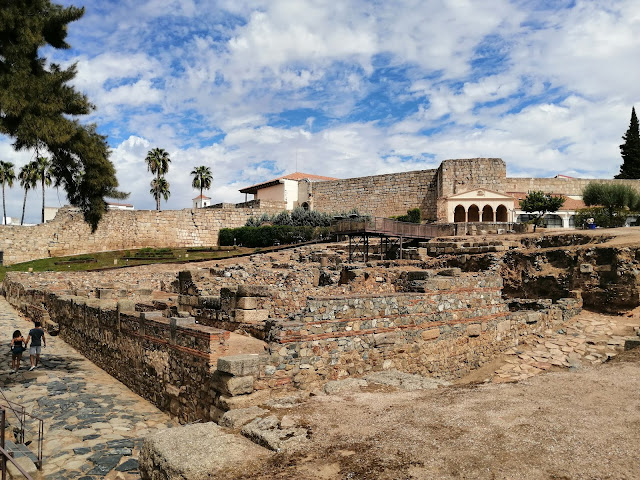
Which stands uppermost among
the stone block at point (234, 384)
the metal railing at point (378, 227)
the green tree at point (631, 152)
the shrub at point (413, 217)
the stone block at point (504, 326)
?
the green tree at point (631, 152)

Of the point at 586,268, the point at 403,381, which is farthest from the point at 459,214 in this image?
the point at 403,381

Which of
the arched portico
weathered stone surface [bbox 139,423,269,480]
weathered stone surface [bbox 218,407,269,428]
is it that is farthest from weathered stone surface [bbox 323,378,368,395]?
the arched portico

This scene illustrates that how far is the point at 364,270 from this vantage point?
1329 cm

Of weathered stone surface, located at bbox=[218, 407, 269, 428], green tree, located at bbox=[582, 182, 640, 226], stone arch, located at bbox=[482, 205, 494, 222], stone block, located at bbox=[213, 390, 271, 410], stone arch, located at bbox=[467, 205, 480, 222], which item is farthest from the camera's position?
stone arch, located at bbox=[467, 205, 480, 222]

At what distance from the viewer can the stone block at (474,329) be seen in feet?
31.7

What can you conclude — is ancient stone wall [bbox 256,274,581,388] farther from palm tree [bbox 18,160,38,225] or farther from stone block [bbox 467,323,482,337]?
palm tree [bbox 18,160,38,225]

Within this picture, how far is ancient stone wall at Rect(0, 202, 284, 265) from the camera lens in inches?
1471

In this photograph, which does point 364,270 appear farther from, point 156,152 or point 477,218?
point 156,152

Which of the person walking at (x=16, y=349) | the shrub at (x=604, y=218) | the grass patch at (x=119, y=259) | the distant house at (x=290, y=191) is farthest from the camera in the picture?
the distant house at (x=290, y=191)

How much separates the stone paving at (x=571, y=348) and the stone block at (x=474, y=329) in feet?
2.55

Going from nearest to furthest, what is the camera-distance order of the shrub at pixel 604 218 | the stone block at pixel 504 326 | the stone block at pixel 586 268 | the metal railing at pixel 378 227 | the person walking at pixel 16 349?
the stone block at pixel 504 326 → the person walking at pixel 16 349 → the stone block at pixel 586 268 → the metal railing at pixel 378 227 → the shrub at pixel 604 218

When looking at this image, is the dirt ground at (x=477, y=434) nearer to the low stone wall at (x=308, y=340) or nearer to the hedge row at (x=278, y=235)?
the low stone wall at (x=308, y=340)

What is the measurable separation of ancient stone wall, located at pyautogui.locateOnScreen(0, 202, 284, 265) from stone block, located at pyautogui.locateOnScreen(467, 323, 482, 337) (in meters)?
36.2

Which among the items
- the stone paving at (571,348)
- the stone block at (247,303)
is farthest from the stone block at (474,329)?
the stone block at (247,303)
